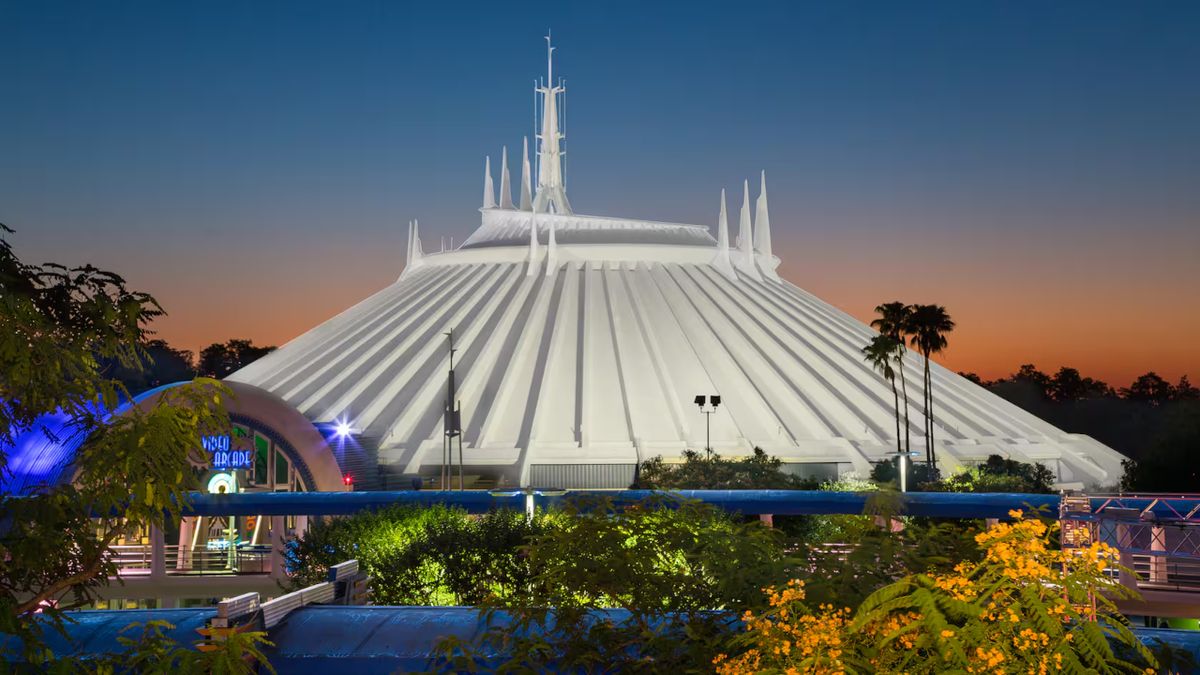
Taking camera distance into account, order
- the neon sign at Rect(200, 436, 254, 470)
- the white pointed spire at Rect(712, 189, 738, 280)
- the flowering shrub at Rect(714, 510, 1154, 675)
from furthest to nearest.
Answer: the white pointed spire at Rect(712, 189, 738, 280) → the neon sign at Rect(200, 436, 254, 470) → the flowering shrub at Rect(714, 510, 1154, 675)

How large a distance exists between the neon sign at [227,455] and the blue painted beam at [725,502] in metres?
3.85

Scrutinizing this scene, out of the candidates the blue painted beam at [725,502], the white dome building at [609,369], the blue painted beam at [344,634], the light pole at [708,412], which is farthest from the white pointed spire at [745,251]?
the blue painted beam at [344,634]

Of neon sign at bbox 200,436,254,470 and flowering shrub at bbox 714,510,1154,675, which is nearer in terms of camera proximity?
flowering shrub at bbox 714,510,1154,675

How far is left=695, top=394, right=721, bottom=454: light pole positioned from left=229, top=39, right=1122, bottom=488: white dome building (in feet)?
1.07

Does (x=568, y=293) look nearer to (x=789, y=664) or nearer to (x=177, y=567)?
(x=177, y=567)

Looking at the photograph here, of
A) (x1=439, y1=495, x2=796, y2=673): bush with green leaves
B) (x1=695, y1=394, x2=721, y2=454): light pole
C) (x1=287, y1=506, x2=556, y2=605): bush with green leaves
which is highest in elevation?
(x1=695, y1=394, x2=721, y2=454): light pole

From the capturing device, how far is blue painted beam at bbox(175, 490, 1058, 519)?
1073 inches

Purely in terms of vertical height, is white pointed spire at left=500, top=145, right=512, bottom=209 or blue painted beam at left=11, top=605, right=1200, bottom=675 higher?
white pointed spire at left=500, top=145, right=512, bottom=209

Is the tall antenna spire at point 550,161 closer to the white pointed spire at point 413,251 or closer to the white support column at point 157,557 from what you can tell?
the white pointed spire at point 413,251

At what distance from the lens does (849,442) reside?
45.4 meters

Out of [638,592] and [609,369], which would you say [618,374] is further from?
[638,592]

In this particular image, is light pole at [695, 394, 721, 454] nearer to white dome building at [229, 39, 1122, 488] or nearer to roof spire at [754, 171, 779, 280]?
white dome building at [229, 39, 1122, 488]

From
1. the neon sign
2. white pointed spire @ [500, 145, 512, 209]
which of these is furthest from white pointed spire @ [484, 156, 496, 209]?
the neon sign

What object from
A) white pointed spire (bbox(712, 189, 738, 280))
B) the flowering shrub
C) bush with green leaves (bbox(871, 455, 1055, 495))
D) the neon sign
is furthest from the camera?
white pointed spire (bbox(712, 189, 738, 280))
